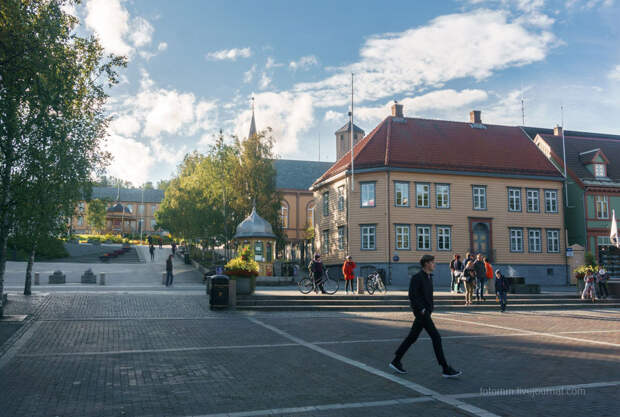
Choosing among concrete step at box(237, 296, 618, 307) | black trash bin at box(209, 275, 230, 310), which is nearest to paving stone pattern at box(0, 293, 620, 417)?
black trash bin at box(209, 275, 230, 310)

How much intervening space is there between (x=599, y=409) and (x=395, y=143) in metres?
32.4

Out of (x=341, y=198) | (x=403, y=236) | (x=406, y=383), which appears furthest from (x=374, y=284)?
(x=406, y=383)

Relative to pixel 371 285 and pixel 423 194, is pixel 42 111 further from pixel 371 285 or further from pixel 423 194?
pixel 423 194

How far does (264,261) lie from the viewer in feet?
105

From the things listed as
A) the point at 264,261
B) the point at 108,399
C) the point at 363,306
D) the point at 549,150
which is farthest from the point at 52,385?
the point at 549,150

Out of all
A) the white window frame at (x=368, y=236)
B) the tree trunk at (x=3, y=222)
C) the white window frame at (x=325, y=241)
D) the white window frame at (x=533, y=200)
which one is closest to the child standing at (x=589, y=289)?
the white window frame at (x=368, y=236)

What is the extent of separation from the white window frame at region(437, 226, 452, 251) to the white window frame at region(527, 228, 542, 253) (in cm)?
681

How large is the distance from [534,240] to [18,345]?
120 ft

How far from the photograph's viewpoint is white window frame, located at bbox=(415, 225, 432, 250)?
35438 millimetres

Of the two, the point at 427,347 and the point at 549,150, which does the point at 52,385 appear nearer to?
the point at 427,347

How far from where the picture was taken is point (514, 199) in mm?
38500

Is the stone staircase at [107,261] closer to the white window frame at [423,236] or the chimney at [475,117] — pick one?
the white window frame at [423,236]

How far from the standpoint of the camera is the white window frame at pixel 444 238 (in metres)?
36.1

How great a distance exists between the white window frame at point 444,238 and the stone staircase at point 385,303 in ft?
39.6
